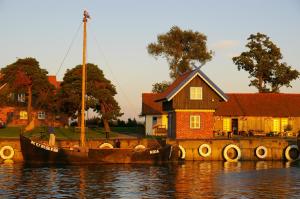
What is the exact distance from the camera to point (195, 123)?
5362cm

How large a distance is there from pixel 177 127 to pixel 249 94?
21.8 m

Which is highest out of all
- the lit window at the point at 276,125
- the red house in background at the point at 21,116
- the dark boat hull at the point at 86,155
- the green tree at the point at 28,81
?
the green tree at the point at 28,81

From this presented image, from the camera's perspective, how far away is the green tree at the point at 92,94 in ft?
229

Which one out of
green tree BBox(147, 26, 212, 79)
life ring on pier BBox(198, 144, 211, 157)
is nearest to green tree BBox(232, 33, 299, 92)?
green tree BBox(147, 26, 212, 79)

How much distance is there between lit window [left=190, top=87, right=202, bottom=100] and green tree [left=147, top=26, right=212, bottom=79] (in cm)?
3636

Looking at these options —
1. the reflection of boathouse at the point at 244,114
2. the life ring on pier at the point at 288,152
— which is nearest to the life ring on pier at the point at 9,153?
the reflection of boathouse at the point at 244,114

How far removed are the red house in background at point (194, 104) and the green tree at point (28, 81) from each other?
1040 inches

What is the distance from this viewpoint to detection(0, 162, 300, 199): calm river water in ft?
91.7

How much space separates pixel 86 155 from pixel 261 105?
31815mm

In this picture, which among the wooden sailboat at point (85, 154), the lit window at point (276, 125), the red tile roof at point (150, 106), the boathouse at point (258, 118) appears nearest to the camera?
the wooden sailboat at point (85, 154)

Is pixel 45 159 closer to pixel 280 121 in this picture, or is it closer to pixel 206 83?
pixel 206 83

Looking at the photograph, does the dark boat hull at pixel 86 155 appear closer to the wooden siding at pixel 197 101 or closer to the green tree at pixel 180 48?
the wooden siding at pixel 197 101

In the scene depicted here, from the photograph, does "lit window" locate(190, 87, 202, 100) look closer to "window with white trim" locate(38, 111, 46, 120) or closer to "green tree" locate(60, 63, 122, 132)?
"green tree" locate(60, 63, 122, 132)

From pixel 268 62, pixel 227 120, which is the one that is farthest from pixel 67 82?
pixel 268 62
